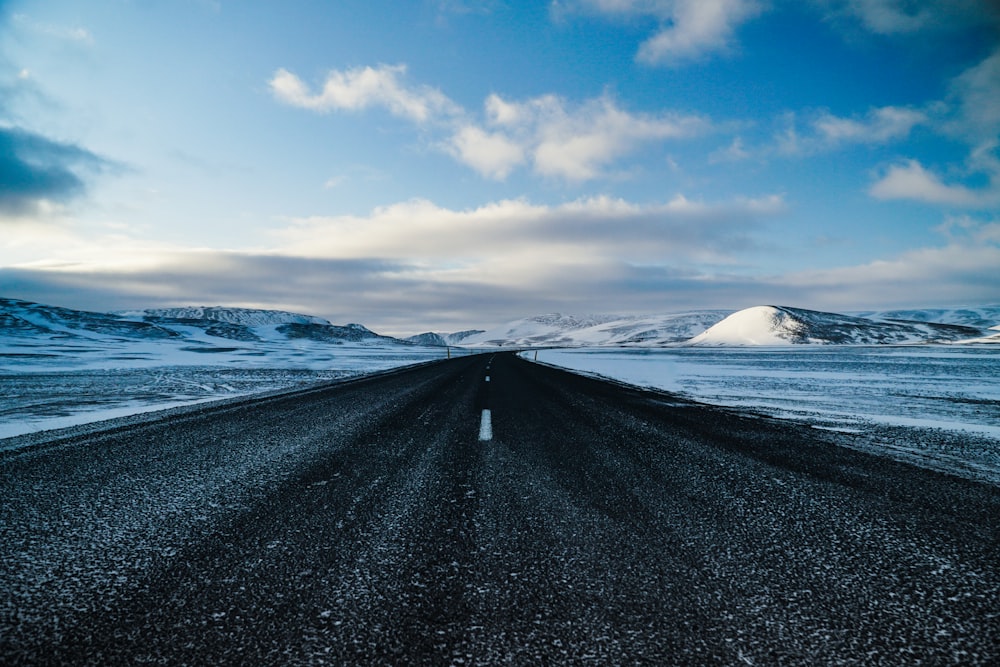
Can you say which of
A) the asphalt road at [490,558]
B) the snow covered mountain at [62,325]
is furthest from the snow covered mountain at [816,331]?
the snow covered mountain at [62,325]

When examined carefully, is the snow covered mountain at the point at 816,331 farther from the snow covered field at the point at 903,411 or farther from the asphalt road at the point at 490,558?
the asphalt road at the point at 490,558

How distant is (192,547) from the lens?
286cm

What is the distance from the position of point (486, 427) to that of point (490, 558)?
460 centimetres

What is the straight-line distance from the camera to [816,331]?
121 meters

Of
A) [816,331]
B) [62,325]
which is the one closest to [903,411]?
[62,325]

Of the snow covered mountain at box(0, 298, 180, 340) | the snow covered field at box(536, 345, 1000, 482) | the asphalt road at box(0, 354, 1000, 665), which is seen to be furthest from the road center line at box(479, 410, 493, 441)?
the snow covered mountain at box(0, 298, 180, 340)

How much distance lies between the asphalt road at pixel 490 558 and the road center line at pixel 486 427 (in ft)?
2.91

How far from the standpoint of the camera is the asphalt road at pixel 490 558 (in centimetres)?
192

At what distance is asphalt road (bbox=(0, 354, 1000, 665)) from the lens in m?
1.92

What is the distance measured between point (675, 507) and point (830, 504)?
137 centimetres

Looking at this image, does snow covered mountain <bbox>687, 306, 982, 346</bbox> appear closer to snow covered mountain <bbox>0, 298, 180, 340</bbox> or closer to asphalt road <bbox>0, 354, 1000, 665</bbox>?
asphalt road <bbox>0, 354, 1000, 665</bbox>

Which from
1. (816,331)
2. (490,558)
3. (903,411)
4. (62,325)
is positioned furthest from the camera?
(816,331)

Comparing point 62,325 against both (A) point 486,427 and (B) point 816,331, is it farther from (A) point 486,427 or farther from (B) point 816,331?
(B) point 816,331

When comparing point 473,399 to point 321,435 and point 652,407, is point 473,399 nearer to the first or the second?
point 652,407
